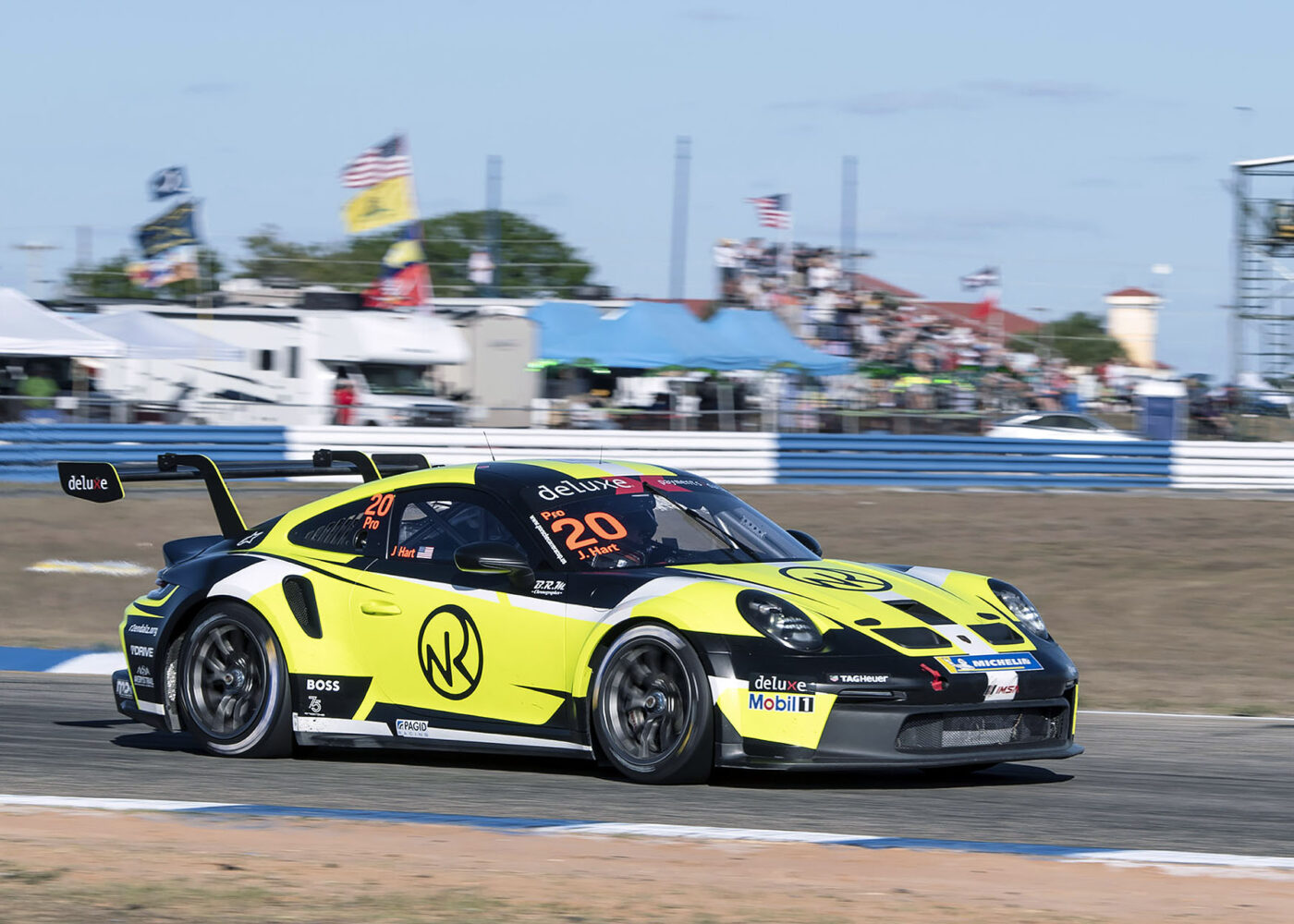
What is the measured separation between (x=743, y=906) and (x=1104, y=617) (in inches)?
382

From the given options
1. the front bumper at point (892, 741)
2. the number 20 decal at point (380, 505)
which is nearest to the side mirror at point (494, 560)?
the number 20 decal at point (380, 505)

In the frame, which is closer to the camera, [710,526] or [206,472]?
[710,526]

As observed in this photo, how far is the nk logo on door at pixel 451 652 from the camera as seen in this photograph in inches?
256

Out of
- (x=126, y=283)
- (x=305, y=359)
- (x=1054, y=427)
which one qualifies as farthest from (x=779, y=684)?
(x=126, y=283)

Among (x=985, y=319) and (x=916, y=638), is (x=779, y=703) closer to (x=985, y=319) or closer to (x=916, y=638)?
(x=916, y=638)

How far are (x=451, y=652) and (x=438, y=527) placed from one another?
55cm

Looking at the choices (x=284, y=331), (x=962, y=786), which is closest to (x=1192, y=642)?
(x=962, y=786)

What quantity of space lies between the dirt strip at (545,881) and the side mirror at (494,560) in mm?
1361

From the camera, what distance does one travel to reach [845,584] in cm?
637

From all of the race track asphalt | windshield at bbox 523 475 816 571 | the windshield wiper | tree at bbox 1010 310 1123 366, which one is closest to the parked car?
tree at bbox 1010 310 1123 366

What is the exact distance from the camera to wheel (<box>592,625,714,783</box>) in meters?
5.89

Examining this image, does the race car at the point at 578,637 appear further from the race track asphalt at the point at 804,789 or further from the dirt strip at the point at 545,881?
the dirt strip at the point at 545,881

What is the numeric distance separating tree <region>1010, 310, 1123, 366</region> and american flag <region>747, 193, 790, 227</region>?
7004 mm

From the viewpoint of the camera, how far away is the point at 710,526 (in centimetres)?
680
